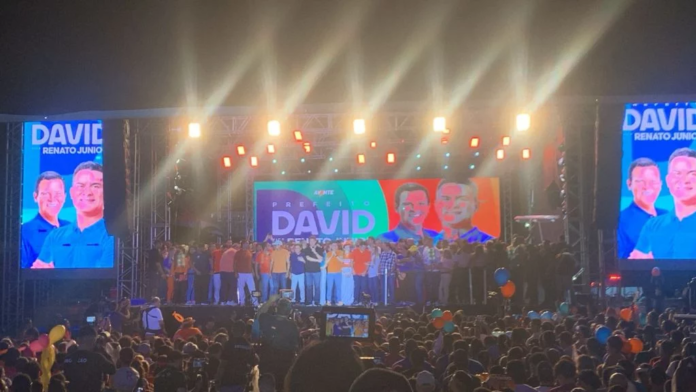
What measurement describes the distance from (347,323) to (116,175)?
1366 centimetres

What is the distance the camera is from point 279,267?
20984 mm

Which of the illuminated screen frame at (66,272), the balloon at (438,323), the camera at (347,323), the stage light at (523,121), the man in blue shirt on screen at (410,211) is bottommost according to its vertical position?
the balloon at (438,323)

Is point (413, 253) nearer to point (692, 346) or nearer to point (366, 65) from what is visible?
point (692, 346)

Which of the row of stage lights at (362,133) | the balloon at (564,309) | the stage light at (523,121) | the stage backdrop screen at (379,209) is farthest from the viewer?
the stage backdrop screen at (379,209)

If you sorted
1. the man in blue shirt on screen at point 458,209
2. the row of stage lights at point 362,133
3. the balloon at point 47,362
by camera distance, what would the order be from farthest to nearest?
the man in blue shirt on screen at point 458,209 < the row of stage lights at point 362,133 < the balloon at point 47,362

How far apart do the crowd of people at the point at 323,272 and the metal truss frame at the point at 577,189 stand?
2045mm

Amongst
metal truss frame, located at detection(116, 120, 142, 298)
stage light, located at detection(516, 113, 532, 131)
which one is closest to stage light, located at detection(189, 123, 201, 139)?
metal truss frame, located at detection(116, 120, 142, 298)

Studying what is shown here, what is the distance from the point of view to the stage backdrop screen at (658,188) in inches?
812

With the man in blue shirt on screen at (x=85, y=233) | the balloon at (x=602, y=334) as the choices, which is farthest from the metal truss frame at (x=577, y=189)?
the man in blue shirt on screen at (x=85, y=233)

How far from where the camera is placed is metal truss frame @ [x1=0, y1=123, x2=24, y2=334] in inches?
793

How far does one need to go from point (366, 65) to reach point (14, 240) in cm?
1854

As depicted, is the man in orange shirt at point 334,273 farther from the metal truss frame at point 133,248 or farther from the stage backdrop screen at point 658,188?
the stage backdrop screen at point 658,188

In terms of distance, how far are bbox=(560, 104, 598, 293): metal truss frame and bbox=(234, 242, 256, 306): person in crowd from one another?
8.78m

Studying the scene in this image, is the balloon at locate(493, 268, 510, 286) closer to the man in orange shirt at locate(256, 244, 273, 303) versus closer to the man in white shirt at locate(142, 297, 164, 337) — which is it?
the man in orange shirt at locate(256, 244, 273, 303)
